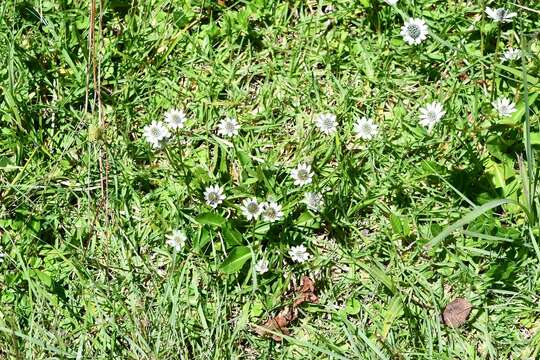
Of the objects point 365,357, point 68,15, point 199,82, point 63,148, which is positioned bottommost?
point 365,357

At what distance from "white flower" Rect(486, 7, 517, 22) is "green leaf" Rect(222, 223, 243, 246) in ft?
4.37

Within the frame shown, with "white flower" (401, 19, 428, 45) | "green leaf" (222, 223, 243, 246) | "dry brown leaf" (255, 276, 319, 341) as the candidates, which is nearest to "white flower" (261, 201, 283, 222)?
"green leaf" (222, 223, 243, 246)

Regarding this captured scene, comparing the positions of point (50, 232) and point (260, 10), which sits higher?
point (260, 10)

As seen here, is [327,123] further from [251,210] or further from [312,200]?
[251,210]

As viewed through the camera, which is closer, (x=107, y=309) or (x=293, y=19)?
(x=107, y=309)

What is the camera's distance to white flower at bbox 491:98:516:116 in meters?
2.94

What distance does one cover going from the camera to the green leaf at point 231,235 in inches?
116

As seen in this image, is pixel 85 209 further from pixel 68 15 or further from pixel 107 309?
pixel 68 15

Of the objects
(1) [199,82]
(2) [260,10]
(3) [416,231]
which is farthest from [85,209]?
(3) [416,231]

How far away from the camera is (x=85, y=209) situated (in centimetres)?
316

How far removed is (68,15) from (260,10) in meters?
0.83

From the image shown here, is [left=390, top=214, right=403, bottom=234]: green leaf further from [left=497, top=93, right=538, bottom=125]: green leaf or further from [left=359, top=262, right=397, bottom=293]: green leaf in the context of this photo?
[left=497, top=93, right=538, bottom=125]: green leaf

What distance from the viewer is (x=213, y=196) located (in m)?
2.99

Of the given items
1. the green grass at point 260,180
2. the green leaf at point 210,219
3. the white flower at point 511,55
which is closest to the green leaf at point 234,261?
the green grass at point 260,180
